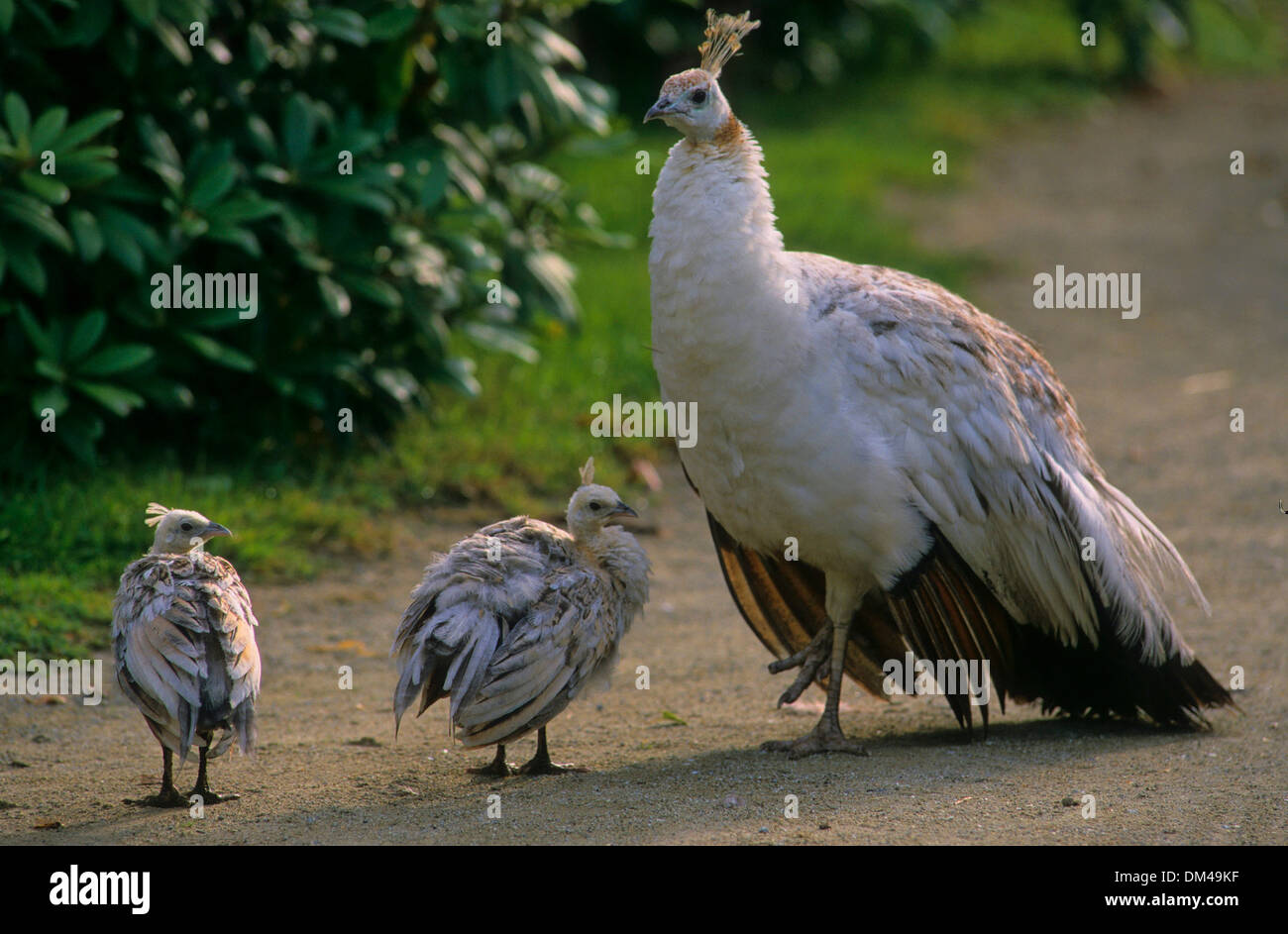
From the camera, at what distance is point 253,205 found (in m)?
6.91

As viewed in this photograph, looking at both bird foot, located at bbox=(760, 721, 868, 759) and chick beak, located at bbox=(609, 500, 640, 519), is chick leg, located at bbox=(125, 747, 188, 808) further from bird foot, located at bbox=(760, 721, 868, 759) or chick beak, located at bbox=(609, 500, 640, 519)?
bird foot, located at bbox=(760, 721, 868, 759)

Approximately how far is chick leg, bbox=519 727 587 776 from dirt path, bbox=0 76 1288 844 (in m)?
0.08

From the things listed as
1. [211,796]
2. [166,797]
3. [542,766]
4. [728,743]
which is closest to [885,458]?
[728,743]

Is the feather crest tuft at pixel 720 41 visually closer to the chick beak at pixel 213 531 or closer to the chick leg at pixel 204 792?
the chick beak at pixel 213 531

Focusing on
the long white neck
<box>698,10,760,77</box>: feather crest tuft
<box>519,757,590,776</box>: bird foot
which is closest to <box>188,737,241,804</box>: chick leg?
<box>519,757,590,776</box>: bird foot

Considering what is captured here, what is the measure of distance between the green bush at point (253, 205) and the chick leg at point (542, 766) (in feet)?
9.25

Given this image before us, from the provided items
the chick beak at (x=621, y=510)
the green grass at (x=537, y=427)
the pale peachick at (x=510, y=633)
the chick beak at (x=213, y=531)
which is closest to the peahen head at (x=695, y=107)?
the chick beak at (x=621, y=510)

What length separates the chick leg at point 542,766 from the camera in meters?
4.98

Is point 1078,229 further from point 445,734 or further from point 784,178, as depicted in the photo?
point 445,734

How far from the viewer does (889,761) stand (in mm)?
5066

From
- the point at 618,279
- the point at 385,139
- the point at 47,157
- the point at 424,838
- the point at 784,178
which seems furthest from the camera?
the point at 784,178

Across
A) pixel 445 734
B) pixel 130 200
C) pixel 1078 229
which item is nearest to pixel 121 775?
pixel 445 734

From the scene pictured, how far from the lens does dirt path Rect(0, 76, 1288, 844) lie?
438 centimetres

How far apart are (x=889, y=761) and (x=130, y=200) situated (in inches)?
170
